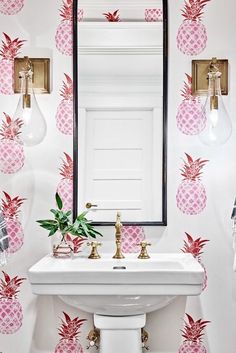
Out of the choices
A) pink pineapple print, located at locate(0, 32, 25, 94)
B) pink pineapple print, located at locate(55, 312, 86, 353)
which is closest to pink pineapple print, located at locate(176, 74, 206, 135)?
pink pineapple print, located at locate(0, 32, 25, 94)

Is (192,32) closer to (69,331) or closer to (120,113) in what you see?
(120,113)

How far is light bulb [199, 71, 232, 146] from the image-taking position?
8.04 feet

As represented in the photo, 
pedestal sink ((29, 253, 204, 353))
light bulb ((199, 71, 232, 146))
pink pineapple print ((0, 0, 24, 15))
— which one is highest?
pink pineapple print ((0, 0, 24, 15))

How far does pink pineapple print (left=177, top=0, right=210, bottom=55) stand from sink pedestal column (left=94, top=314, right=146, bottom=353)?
4.36ft

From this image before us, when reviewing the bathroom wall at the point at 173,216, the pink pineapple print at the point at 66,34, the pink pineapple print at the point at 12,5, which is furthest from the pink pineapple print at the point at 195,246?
the pink pineapple print at the point at 12,5

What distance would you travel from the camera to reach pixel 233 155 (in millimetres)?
2520

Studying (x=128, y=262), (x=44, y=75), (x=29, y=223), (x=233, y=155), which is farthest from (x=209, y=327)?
(x=44, y=75)

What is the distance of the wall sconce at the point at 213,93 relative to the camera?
2453 mm

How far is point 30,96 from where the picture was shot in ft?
8.14

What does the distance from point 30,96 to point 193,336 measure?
1441 millimetres

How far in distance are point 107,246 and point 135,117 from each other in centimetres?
66

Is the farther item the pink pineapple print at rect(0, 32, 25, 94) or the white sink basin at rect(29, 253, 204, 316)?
the pink pineapple print at rect(0, 32, 25, 94)

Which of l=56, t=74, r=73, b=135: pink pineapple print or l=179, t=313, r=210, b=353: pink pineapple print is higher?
l=56, t=74, r=73, b=135: pink pineapple print

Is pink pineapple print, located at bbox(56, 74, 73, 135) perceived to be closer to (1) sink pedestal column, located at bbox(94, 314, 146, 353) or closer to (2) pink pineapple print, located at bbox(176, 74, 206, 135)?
(2) pink pineapple print, located at bbox(176, 74, 206, 135)
